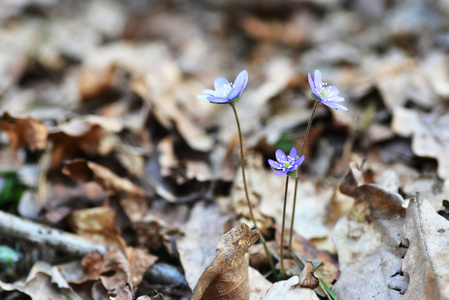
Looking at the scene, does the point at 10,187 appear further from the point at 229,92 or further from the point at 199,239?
the point at 229,92

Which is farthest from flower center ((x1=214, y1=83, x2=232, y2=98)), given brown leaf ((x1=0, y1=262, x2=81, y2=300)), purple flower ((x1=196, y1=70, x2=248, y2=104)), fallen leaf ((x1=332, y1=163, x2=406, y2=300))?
brown leaf ((x1=0, y1=262, x2=81, y2=300))

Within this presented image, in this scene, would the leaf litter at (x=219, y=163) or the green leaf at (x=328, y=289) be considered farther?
the leaf litter at (x=219, y=163)

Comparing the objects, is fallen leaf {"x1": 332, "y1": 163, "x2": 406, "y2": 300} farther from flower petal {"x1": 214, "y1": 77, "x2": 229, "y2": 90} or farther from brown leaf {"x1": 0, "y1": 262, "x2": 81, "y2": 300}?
brown leaf {"x1": 0, "y1": 262, "x2": 81, "y2": 300}

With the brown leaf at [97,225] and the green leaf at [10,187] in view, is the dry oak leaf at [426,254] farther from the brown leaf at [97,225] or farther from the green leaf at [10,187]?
the green leaf at [10,187]

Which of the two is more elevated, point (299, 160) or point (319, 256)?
point (299, 160)

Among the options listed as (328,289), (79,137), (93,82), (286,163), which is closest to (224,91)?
(286,163)

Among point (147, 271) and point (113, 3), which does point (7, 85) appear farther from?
point (147, 271)

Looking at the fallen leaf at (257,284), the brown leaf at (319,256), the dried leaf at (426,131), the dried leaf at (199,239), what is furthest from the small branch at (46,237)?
the dried leaf at (426,131)
